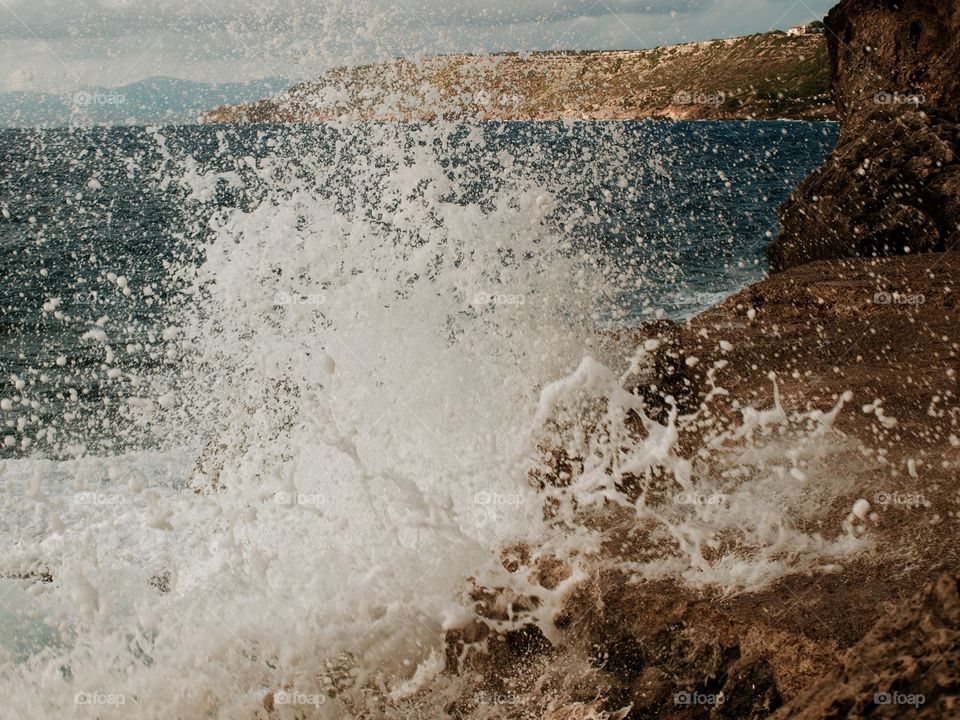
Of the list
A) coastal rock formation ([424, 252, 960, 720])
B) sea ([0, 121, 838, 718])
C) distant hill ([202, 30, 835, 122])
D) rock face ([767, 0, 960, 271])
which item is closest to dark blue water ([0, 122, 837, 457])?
sea ([0, 121, 838, 718])

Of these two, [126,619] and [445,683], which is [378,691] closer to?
[445,683]

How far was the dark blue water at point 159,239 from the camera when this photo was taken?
13.0 meters

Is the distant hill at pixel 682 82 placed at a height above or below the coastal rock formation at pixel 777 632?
above

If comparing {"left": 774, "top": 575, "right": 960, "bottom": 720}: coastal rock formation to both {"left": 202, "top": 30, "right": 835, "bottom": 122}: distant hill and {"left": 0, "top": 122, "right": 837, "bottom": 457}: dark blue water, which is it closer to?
{"left": 0, "top": 122, "right": 837, "bottom": 457}: dark blue water

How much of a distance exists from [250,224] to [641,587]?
6.51 m

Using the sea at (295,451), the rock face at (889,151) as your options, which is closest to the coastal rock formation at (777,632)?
the sea at (295,451)

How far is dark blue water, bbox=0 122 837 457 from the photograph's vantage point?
1303 cm

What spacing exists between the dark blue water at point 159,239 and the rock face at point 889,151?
400 cm

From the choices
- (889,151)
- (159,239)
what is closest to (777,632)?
(889,151)

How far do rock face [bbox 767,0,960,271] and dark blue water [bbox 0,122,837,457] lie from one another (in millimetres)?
4000

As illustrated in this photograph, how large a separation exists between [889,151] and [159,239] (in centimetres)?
2358

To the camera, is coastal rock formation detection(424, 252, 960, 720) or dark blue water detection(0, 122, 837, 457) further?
dark blue water detection(0, 122, 837, 457)

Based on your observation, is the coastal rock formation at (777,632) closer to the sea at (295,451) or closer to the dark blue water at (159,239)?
the sea at (295,451)

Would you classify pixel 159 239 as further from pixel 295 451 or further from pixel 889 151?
pixel 295 451
